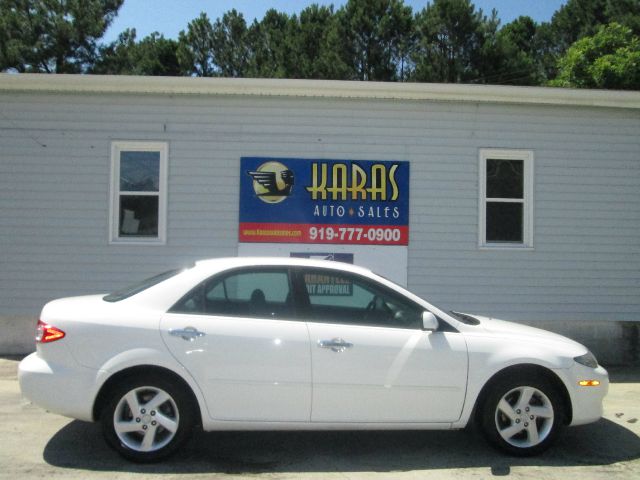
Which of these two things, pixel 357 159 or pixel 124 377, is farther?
pixel 357 159

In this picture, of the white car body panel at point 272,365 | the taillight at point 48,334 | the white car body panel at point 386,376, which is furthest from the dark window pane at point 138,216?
the white car body panel at point 386,376

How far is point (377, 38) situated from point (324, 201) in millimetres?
16317

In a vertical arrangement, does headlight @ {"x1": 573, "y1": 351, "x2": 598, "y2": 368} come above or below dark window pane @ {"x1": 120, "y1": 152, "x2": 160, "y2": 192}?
below

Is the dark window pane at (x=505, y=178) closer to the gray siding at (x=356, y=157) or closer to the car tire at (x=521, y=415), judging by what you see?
the gray siding at (x=356, y=157)

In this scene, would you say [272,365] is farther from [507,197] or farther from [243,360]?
[507,197]

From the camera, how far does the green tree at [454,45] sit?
22.4 metres

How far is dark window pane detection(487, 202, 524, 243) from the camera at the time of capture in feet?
31.0

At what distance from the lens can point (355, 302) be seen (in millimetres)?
5230

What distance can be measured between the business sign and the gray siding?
0.54 ft

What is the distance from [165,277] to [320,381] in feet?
4.91

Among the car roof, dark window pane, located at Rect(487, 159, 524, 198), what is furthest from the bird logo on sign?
the car roof

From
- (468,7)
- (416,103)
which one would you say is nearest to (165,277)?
(416,103)

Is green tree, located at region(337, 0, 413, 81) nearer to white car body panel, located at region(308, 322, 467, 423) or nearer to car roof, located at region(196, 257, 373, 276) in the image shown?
car roof, located at region(196, 257, 373, 276)

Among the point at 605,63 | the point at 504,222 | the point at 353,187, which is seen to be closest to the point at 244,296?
the point at 353,187
